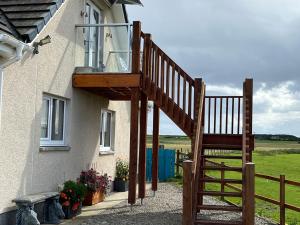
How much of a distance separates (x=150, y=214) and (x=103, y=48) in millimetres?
4874

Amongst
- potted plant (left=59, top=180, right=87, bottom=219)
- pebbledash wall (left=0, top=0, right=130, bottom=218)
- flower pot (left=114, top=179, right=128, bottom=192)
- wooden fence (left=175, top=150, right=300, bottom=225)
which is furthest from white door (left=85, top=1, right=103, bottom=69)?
flower pot (left=114, top=179, right=128, bottom=192)

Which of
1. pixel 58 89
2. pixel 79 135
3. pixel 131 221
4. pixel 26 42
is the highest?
pixel 26 42

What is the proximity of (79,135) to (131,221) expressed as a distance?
3.15 meters

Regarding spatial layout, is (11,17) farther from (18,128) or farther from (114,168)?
(114,168)

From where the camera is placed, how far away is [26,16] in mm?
9836

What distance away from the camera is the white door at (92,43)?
12922mm

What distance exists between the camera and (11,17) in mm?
9852

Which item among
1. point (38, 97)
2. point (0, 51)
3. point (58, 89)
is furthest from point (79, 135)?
point (0, 51)

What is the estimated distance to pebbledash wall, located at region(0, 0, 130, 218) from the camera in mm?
8852

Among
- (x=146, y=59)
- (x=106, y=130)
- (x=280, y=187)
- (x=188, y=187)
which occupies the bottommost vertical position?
(x=280, y=187)

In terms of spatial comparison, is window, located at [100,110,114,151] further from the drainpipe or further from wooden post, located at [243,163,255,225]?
wooden post, located at [243,163,255,225]

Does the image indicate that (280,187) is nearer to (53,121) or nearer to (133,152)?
(133,152)

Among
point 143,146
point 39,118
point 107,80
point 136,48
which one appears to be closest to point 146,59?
point 136,48

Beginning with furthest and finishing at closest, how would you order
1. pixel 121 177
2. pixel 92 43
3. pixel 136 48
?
pixel 121 177 < pixel 92 43 < pixel 136 48
